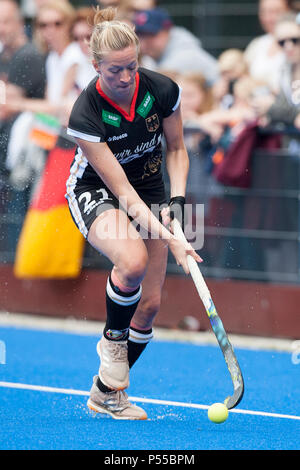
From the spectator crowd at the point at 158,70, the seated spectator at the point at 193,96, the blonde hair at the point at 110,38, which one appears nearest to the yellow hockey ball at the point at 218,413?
the blonde hair at the point at 110,38

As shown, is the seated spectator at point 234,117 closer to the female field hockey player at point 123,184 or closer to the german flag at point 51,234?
the german flag at point 51,234

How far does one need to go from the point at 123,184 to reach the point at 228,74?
155 inches

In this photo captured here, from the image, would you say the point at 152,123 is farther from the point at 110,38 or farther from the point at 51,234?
the point at 51,234

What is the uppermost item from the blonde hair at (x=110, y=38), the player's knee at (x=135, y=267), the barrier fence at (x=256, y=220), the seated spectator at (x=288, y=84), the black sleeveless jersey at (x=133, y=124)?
Answer: the seated spectator at (x=288, y=84)

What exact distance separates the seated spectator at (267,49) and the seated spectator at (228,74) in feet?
0.33

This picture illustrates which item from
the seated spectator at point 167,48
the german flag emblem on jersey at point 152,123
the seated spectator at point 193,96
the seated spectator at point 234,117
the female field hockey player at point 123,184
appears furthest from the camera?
the seated spectator at point 167,48

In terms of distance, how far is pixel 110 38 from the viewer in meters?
4.80

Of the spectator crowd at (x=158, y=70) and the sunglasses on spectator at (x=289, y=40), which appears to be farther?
the spectator crowd at (x=158, y=70)

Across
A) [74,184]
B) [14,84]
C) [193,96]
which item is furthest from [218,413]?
[14,84]

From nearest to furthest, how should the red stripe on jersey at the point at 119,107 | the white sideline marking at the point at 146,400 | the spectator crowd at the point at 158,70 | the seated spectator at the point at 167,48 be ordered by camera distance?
the red stripe on jersey at the point at 119,107 → the white sideline marking at the point at 146,400 → the spectator crowd at the point at 158,70 → the seated spectator at the point at 167,48

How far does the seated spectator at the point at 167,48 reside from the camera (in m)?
8.73

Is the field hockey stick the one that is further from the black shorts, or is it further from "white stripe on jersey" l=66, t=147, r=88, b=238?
"white stripe on jersey" l=66, t=147, r=88, b=238

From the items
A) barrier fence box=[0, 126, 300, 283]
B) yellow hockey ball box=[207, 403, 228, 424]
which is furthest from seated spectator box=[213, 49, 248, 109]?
yellow hockey ball box=[207, 403, 228, 424]

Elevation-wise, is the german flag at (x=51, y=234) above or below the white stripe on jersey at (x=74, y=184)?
above
